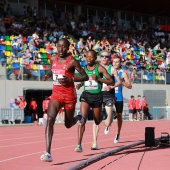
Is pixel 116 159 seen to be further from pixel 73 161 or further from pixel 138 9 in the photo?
pixel 138 9

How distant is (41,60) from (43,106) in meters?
3.31

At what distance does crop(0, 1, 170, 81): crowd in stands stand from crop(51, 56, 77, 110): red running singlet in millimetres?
18275

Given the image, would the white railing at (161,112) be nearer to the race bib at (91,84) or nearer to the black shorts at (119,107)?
the black shorts at (119,107)

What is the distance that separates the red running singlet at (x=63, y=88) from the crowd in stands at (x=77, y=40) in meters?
18.3

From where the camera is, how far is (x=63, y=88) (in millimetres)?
8398

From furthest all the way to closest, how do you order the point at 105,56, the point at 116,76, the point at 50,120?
1. the point at 116,76
2. the point at 105,56
3. the point at 50,120

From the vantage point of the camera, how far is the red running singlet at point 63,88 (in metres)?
8.34

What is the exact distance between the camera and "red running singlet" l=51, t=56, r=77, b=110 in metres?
8.34

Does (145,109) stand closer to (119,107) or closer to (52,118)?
(119,107)

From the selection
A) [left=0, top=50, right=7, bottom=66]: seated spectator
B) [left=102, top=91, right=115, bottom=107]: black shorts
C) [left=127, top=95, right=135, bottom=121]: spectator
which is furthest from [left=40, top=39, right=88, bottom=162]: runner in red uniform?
[left=127, top=95, right=135, bottom=121]: spectator

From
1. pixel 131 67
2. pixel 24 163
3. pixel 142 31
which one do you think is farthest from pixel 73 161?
pixel 142 31

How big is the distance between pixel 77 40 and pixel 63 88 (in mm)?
28924

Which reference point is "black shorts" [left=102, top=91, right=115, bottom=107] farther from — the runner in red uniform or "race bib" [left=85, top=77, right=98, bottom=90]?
the runner in red uniform

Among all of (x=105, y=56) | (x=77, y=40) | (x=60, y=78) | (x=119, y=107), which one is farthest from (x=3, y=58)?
(x=60, y=78)
